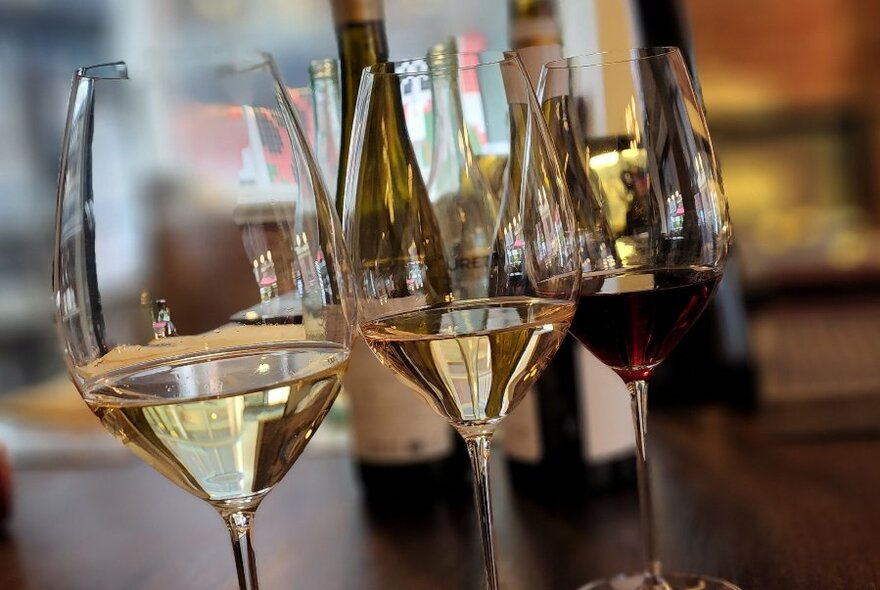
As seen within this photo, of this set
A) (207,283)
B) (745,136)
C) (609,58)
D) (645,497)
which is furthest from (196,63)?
(745,136)

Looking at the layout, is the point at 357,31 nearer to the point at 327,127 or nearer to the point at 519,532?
the point at 327,127

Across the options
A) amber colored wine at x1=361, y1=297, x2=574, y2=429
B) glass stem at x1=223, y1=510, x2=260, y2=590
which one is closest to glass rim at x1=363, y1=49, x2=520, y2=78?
amber colored wine at x1=361, y1=297, x2=574, y2=429

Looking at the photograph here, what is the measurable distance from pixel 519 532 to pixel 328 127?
317mm

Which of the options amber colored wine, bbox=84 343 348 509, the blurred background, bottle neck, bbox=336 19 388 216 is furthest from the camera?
the blurred background

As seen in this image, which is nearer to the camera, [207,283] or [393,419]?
[207,283]

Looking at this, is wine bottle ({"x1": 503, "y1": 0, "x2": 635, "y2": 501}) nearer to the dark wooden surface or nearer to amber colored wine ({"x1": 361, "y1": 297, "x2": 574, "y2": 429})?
the dark wooden surface

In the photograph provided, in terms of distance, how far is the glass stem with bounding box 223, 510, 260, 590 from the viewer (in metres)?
0.44

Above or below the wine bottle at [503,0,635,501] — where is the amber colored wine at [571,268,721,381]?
above

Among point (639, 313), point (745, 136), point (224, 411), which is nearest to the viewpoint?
point (224, 411)

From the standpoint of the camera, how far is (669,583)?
1.81 feet

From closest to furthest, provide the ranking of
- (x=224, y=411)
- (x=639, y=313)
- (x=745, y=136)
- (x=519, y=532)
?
1. (x=224, y=411)
2. (x=639, y=313)
3. (x=519, y=532)
4. (x=745, y=136)

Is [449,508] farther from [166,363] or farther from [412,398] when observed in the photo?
[166,363]

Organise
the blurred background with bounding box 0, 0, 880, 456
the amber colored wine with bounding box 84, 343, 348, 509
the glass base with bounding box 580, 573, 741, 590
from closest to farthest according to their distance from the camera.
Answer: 1. the amber colored wine with bounding box 84, 343, 348, 509
2. the glass base with bounding box 580, 573, 741, 590
3. the blurred background with bounding box 0, 0, 880, 456

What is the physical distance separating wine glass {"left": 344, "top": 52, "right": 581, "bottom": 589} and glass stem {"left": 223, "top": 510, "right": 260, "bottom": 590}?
10 centimetres
